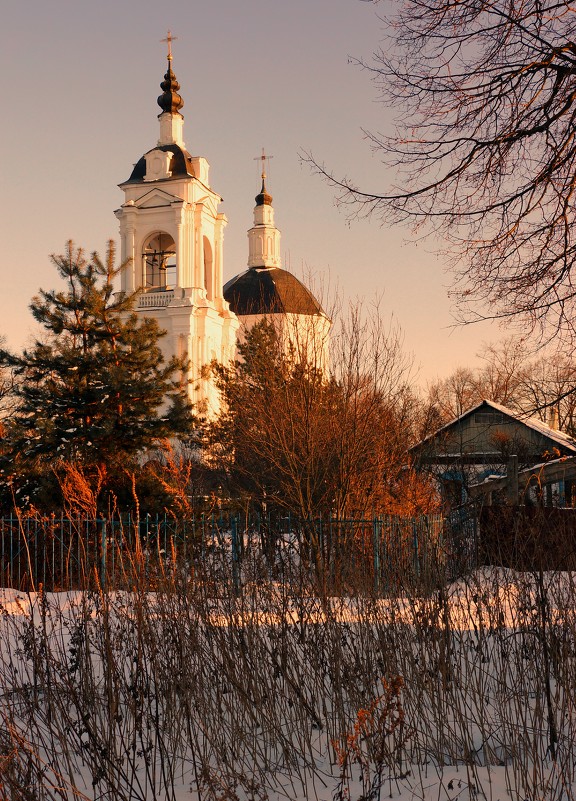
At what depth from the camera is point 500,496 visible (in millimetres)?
23609

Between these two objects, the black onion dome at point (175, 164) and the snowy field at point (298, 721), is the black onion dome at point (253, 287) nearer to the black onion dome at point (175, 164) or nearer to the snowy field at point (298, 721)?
the black onion dome at point (175, 164)

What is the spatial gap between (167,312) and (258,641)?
1481 inches

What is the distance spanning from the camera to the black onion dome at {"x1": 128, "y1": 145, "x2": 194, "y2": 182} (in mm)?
43625

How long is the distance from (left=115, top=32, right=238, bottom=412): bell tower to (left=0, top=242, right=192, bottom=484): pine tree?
2244 cm

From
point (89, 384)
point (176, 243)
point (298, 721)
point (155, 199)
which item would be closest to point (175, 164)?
point (155, 199)

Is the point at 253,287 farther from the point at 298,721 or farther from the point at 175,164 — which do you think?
the point at 298,721

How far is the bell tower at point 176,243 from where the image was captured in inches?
1647

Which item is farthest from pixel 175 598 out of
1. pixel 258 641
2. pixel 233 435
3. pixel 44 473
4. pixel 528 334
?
pixel 233 435

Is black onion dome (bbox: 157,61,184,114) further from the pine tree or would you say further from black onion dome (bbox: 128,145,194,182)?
the pine tree

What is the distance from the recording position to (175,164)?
144ft

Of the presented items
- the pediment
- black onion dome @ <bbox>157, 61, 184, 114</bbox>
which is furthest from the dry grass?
black onion dome @ <bbox>157, 61, 184, 114</bbox>

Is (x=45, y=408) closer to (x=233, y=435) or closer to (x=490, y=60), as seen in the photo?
(x=233, y=435)

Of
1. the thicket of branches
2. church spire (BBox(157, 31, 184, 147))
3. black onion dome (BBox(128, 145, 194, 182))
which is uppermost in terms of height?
church spire (BBox(157, 31, 184, 147))

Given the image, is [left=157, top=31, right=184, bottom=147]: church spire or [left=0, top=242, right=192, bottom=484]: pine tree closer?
[left=0, top=242, right=192, bottom=484]: pine tree
